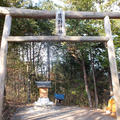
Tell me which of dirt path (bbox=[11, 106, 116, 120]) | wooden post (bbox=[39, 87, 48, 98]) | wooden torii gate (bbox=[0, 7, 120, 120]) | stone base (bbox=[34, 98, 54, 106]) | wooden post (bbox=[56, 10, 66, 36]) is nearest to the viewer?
wooden torii gate (bbox=[0, 7, 120, 120])

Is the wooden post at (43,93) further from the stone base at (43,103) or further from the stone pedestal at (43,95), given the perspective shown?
the stone base at (43,103)

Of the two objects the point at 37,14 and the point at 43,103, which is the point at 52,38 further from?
the point at 43,103

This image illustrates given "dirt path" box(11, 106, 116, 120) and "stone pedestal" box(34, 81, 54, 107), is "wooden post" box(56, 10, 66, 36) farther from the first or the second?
"stone pedestal" box(34, 81, 54, 107)

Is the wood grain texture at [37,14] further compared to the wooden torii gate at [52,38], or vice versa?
the wood grain texture at [37,14]

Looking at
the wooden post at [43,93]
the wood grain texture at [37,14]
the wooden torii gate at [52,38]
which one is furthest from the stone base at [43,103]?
the wood grain texture at [37,14]

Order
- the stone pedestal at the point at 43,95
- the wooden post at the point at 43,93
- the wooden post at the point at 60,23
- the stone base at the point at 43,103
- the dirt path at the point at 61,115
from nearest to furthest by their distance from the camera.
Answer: the wooden post at the point at 60,23 → the dirt path at the point at 61,115 → the stone base at the point at 43,103 → the stone pedestal at the point at 43,95 → the wooden post at the point at 43,93

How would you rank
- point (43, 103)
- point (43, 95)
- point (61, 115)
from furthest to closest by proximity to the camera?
point (43, 95), point (43, 103), point (61, 115)

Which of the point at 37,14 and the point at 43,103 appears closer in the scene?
the point at 37,14

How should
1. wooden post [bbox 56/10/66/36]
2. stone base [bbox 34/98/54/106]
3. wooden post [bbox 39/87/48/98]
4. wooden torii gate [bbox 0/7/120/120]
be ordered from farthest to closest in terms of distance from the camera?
wooden post [bbox 39/87/48/98] < stone base [bbox 34/98/54/106] < wooden post [bbox 56/10/66/36] < wooden torii gate [bbox 0/7/120/120]

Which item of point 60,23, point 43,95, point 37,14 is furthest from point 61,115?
point 37,14

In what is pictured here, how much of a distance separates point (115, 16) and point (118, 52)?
353 centimetres

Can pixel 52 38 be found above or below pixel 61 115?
above

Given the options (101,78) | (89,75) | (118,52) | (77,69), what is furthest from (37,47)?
(118,52)

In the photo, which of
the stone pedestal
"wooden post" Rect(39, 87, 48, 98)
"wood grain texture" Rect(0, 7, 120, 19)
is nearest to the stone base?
the stone pedestal
